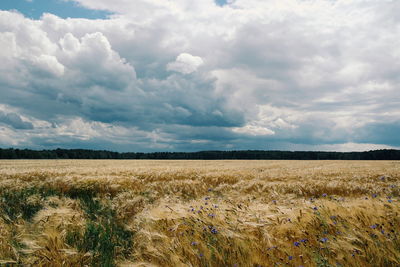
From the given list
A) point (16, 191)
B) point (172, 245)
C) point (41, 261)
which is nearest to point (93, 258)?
point (41, 261)

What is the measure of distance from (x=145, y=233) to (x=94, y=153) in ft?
413

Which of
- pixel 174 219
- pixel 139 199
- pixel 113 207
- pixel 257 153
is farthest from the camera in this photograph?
pixel 257 153

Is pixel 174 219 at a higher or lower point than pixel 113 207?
higher

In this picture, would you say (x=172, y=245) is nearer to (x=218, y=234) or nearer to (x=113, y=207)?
(x=218, y=234)

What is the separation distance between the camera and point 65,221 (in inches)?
166

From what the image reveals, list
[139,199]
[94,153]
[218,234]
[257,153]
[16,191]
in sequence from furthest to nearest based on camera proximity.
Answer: [257,153] → [94,153] → [16,191] → [139,199] → [218,234]

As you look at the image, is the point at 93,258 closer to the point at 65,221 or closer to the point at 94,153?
the point at 65,221

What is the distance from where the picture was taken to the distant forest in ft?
316

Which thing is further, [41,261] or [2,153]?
[2,153]

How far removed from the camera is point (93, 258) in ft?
11.1

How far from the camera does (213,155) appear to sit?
128 metres

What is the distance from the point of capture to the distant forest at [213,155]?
96206 mm

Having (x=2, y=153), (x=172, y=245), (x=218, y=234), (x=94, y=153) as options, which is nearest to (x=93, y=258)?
(x=172, y=245)

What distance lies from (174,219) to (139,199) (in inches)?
165
